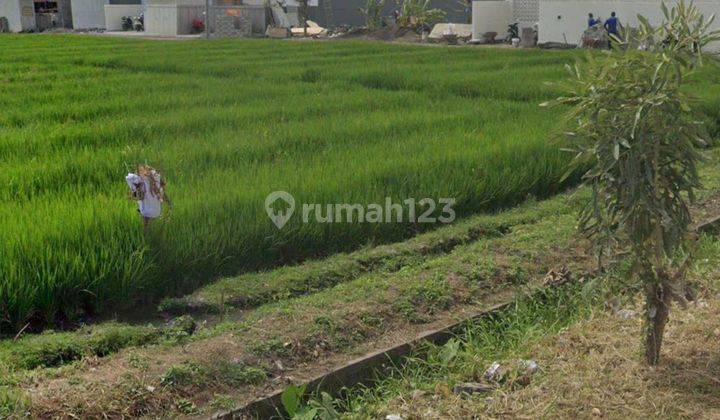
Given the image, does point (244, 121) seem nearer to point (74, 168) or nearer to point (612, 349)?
point (74, 168)

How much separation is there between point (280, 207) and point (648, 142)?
264 centimetres

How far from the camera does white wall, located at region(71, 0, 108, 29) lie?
136ft

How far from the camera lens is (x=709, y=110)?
31.3ft

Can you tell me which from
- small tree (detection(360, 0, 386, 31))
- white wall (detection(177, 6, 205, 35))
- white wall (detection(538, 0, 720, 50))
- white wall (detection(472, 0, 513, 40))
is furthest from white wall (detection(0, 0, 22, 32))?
white wall (detection(538, 0, 720, 50))

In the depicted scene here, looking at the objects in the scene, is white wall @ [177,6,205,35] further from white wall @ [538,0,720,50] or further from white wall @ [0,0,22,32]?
white wall @ [538,0,720,50]

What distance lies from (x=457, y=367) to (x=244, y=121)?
575 centimetres

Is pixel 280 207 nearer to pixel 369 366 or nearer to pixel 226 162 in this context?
pixel 226 162

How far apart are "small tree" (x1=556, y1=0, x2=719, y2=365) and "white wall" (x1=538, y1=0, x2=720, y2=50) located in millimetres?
18608

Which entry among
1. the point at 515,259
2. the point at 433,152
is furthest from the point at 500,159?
the point at 515,259

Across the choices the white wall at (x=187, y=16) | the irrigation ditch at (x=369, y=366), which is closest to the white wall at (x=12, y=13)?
the white wall at (x=187, y=16)

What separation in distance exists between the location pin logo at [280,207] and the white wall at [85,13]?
3908 cm

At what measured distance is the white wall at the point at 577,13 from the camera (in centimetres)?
2092

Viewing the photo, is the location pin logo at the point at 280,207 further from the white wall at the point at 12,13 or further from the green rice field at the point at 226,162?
the white wall at the point at 12,13

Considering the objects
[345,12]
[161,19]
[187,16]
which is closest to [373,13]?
[345,12]
